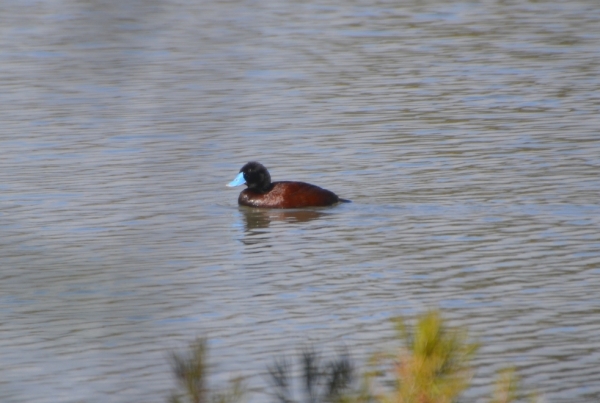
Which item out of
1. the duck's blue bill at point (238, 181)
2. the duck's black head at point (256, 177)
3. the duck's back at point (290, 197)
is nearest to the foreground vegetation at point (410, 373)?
the duck's back at point (290, 197)

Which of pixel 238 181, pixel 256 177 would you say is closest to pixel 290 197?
pixel 256 177

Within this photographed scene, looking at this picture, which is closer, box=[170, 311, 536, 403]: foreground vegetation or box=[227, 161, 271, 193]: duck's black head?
box=[170, 311, 536, 403]: foreground vegetation

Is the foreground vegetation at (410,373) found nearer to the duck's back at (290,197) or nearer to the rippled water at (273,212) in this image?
the rippled water at (273,212)

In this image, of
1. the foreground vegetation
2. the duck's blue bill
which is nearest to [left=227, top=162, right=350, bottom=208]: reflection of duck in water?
the duck's blue bill

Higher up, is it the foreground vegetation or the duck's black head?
the foreground vegetation

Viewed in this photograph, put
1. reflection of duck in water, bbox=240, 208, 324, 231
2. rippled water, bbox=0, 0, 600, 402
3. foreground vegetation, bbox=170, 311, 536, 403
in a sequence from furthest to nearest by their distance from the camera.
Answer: reflection of duck in water, bbox=240, 208, 324, 231 < rippled water, bbox=0, 0, 600, 402 < foreground vegetation, bbox=170, 311, 536, 403

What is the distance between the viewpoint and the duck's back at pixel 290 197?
36.1 feet

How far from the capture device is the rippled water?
114 inches

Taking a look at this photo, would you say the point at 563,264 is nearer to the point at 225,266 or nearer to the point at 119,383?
the point at 225,266

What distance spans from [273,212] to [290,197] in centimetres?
30

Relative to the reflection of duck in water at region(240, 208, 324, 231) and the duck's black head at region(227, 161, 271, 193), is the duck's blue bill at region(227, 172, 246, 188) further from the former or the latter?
the reflection of duck in water at region(240, 208, 324, 231)

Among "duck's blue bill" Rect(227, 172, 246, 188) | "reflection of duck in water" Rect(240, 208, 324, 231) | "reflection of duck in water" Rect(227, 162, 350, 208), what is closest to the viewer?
"reflection of duck in water" Rect(240, 208, 324, 231)

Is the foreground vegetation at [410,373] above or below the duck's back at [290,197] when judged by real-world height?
above

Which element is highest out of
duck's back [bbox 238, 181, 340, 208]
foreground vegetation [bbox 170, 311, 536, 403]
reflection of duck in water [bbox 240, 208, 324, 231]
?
A: foreground vegetation [bbox 170, 311, 536, 403]
